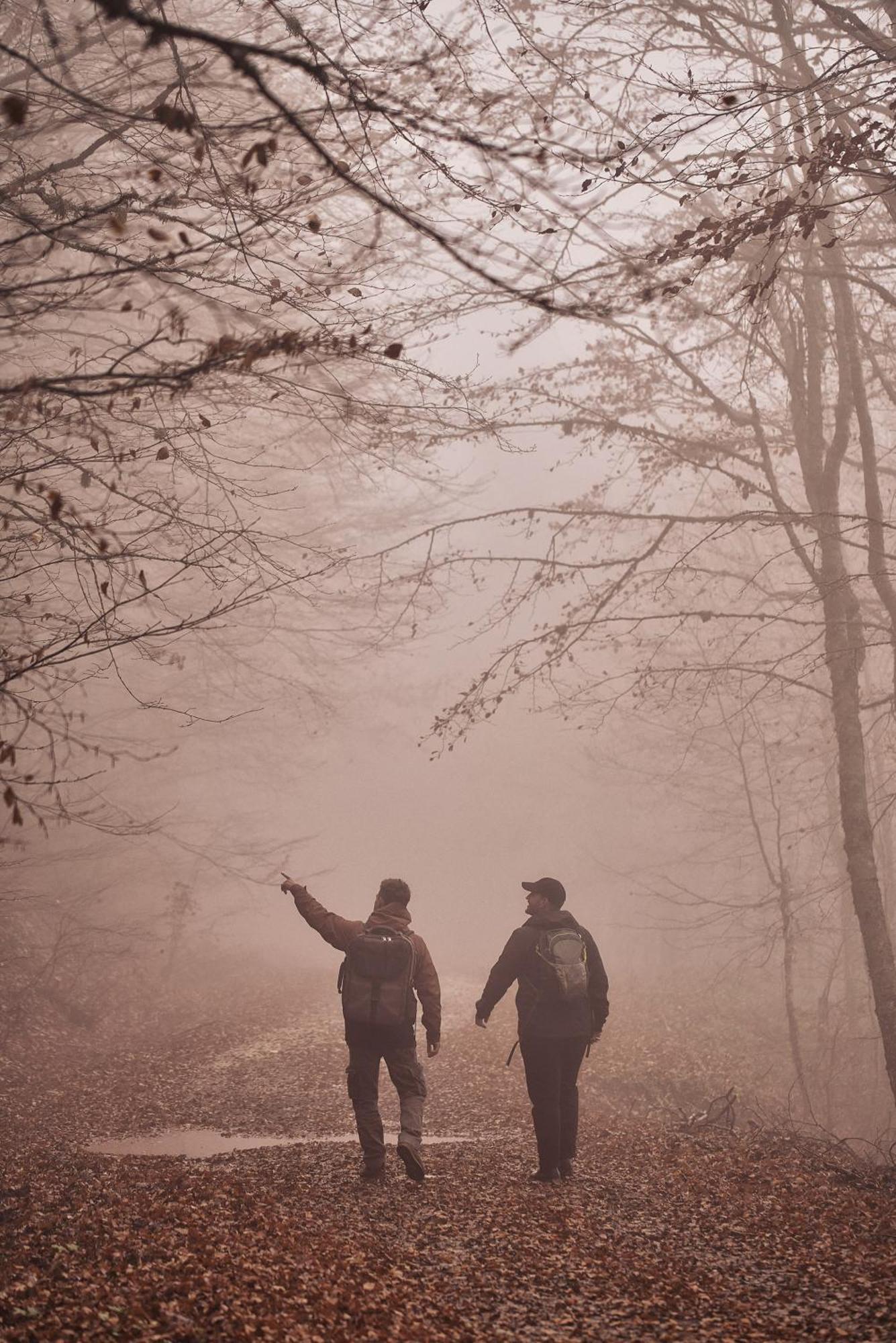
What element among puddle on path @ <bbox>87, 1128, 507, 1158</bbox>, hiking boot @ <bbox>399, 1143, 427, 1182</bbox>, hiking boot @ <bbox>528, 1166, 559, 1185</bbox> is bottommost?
puddle on path @ <bbox>87, 1128, 507, 1158</bbox>

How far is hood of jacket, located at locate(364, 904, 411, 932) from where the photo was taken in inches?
239

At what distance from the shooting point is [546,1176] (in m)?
5.71

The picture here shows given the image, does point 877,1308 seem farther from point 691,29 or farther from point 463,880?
point 463,880

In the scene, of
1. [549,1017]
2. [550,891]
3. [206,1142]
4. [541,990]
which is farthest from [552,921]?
[206,1142]

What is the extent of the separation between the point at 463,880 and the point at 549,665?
2953cm

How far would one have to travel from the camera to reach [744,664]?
9.89m

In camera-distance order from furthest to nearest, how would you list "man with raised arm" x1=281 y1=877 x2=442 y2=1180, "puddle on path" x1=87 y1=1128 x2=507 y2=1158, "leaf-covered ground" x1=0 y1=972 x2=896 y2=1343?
"puddle on path" x1=87 y1=1128 x2=507 y2=1158 → "man with raised arm" x1=281 y1=877 x2=442 y2=1180 → "leaf-covered ground" x1=0 y1=972 x2=896 y2=1343

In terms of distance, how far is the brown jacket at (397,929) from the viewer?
234 inches

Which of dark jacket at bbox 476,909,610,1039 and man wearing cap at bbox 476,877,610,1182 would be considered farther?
dark jacket at bbox 476,909,610,1039

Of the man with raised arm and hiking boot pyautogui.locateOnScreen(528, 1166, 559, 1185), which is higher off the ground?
the man with raised arm

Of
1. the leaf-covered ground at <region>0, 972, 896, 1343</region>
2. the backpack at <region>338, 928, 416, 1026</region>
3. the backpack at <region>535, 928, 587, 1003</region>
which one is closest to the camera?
the leaf-covered ground at <region>0, 972, 896, 1343</region>

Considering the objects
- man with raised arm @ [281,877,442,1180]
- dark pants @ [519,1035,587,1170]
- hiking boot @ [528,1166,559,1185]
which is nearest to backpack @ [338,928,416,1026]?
man with raised arm @ [281,877,442,1180]

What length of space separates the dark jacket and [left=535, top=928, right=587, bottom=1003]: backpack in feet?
0.08

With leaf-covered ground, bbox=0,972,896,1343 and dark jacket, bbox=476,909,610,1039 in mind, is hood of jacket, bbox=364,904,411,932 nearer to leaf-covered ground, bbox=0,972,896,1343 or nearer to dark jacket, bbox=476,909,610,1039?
dark jacket, bbox=476,909,610,1039
